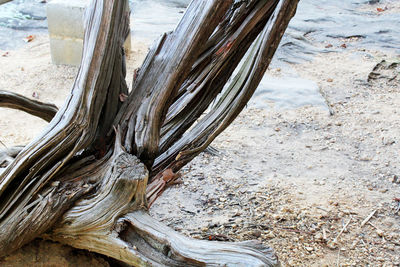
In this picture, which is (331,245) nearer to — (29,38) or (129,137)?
(129,137)

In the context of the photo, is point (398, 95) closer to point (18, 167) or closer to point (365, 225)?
point (365, 225)

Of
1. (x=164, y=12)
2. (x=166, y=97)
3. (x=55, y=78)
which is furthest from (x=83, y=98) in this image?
(x=164, y=12)

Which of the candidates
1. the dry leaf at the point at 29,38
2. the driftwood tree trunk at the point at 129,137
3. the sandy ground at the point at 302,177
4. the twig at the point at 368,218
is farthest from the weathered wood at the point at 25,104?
the dry leaf at the point at 29,38

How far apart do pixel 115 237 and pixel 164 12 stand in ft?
22.3

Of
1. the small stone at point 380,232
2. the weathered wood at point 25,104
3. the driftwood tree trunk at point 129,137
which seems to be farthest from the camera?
the small stone at point 380,232

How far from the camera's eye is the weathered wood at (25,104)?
216 cm

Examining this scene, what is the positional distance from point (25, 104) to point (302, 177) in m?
2.00

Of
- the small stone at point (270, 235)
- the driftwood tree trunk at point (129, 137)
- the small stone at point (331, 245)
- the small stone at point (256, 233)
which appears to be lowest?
the small stone at point (331, 245)

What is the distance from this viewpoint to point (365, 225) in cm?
274

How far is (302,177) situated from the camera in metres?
3.29

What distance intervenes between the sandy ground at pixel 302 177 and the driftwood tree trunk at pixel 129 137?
71 centimetres

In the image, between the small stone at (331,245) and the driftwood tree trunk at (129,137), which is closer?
the driftwood tree trunk at (129,137)

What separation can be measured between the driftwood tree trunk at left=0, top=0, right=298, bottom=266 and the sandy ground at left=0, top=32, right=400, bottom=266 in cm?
71

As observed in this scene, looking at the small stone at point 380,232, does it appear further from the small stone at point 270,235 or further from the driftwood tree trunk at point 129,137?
the driftwood tree trunk at point 129,137
